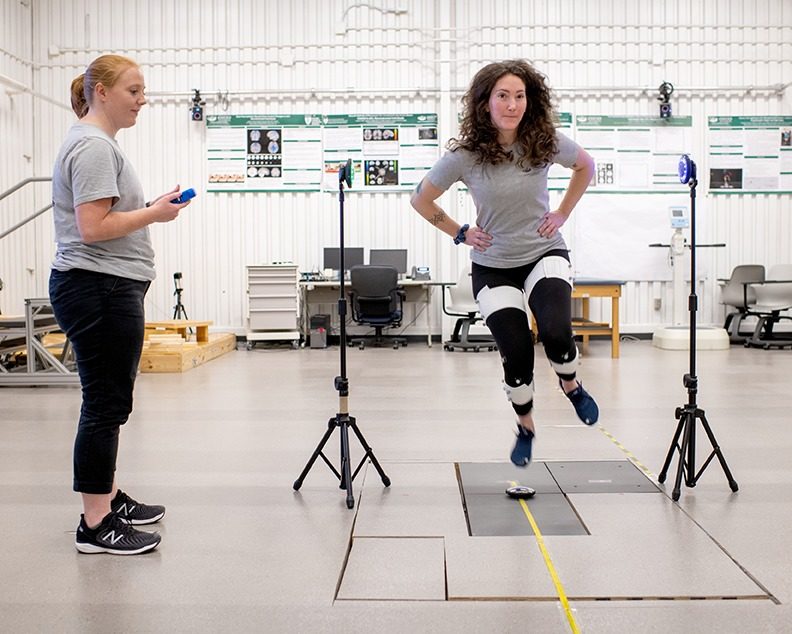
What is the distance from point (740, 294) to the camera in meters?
8.34

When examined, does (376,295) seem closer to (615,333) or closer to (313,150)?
(313,150)

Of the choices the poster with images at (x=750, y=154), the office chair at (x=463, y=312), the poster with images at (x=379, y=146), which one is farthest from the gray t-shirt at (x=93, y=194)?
the poster with images at (x=750, y=154)

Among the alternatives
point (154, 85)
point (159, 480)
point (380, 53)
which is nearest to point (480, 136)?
point (159, 480)

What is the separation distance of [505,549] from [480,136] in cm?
137

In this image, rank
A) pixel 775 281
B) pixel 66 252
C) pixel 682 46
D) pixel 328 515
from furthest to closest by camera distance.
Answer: pixel 682 46
pixel 775 281
pixel 328 515
pixel 66 252

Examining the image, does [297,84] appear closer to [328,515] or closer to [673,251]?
[673,251]

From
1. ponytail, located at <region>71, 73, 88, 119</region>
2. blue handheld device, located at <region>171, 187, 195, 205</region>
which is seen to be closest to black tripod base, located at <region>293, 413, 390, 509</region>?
blue handheld device, located at <region>171, 187, 195, 205</region>

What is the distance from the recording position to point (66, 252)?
2.06 metres

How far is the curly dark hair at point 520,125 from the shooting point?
256 centimetres

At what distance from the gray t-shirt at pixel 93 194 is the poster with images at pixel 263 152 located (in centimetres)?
694

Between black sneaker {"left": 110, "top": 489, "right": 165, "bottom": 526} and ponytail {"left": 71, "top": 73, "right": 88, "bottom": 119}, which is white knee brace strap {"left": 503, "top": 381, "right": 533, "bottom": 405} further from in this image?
ponytail {"left": 71, "top": 73, "right": 88, "bottom": 119}

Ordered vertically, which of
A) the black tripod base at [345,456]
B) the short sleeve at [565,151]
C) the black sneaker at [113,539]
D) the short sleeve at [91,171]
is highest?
the short sleeve at [565,151]

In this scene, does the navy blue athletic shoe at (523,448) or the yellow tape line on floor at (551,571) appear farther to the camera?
the navy blue athletic shoe at (523,448)

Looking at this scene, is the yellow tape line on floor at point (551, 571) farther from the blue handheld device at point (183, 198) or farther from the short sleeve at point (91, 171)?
the short sleeve at point (91, 171)
